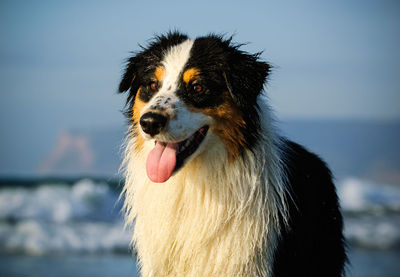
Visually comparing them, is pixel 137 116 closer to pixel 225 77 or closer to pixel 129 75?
pixel 129 75

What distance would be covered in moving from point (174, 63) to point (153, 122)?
547mm

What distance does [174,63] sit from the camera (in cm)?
322

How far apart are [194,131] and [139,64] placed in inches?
32.9

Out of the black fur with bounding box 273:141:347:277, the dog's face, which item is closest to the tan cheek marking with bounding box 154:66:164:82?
the dog's face

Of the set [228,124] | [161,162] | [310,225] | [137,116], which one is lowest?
[310,225]

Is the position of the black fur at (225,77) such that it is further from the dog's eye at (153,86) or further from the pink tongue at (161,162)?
the pink tongue at (161,162)

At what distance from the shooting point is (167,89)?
3143 mm

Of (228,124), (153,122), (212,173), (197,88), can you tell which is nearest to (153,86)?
(197,88)

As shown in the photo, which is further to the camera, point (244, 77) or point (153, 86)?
point (153, 86)

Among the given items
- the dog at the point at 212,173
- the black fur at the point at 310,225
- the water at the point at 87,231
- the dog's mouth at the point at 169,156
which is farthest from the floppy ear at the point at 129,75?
the water at the point at 87,231

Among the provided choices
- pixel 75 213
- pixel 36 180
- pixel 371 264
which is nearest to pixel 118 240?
pixel 75 213

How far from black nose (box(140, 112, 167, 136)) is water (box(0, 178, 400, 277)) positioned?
3.44 meters

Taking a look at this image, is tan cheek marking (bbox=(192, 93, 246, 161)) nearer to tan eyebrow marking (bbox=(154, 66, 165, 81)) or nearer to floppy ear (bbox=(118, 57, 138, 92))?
tan eyebrow marking (bbox=(154, 66, 165, 81))

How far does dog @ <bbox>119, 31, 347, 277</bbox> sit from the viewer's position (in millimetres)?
3092
